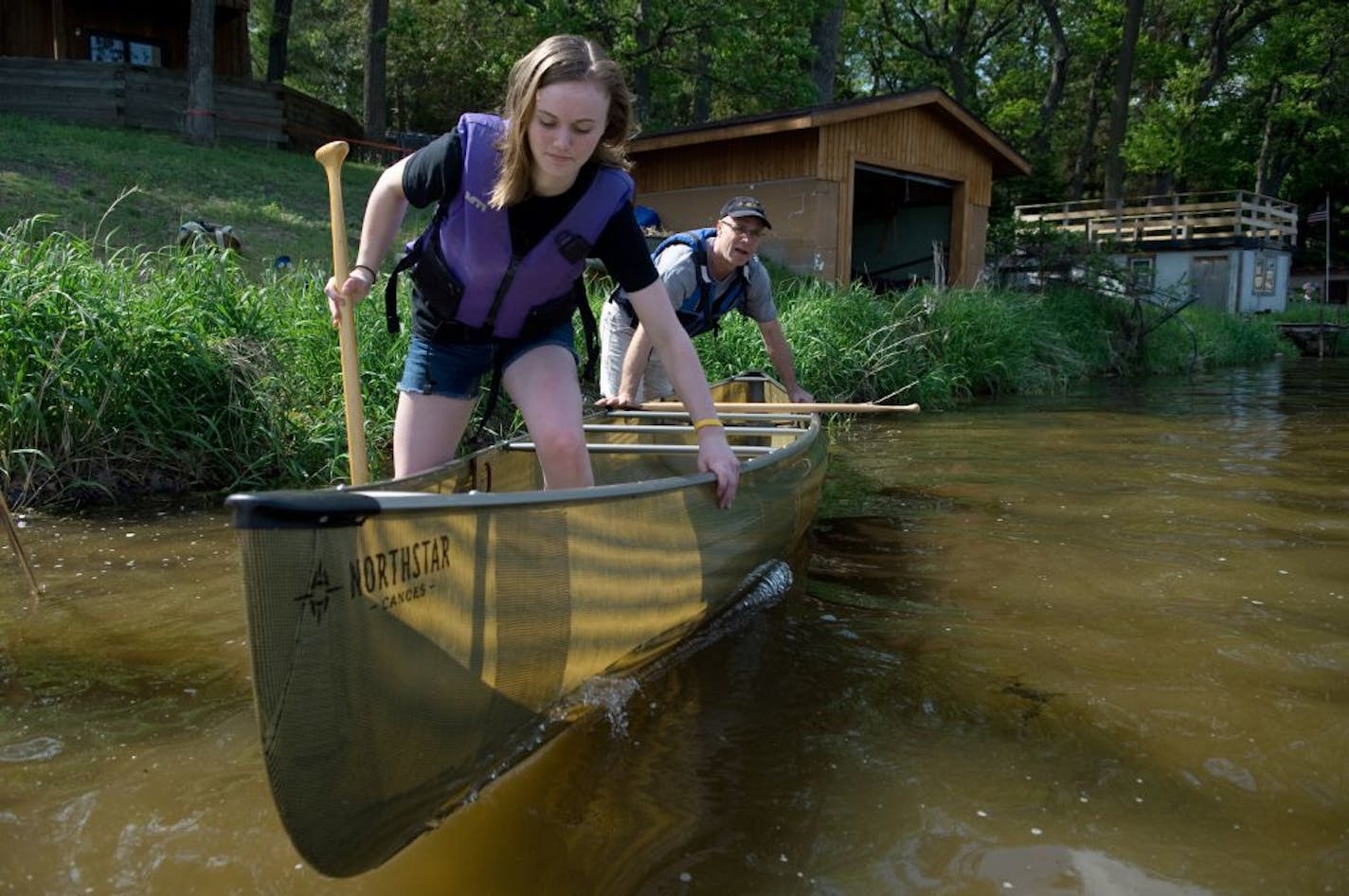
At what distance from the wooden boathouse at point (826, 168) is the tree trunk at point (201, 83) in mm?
6988

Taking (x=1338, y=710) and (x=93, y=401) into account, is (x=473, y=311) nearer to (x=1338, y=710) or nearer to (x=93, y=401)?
(x=1338, y=710)

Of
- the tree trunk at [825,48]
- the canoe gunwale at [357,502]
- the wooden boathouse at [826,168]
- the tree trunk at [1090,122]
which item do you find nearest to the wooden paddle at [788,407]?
the canoe gunwale at [357,502]

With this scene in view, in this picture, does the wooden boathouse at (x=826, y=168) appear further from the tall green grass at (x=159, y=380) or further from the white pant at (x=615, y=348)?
the tall green grass at (x=159, y=380)

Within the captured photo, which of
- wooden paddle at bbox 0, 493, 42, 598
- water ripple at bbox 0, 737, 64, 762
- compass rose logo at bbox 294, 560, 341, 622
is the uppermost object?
compass rose logo at bbox 294, 560, 341, 622

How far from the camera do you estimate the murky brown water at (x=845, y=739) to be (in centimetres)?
220

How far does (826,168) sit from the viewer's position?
1306 centimetres

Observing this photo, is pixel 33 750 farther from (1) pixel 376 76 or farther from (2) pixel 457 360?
(1) pixel 376 76

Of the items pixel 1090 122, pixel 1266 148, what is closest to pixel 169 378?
pixel 1090 122

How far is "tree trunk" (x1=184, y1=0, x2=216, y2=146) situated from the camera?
15766mm

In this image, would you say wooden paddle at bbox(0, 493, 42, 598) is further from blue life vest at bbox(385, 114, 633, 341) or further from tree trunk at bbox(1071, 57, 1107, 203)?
tree trunk at bbox(1071, 57, 1107, 203)

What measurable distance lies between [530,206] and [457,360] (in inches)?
20.5

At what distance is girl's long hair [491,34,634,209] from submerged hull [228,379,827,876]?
0.85 metres

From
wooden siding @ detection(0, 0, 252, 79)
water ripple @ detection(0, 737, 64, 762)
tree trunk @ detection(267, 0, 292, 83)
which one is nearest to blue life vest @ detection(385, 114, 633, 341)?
water ripple @ detection(0, 737, 64, 762)

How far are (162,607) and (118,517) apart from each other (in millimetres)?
1580
